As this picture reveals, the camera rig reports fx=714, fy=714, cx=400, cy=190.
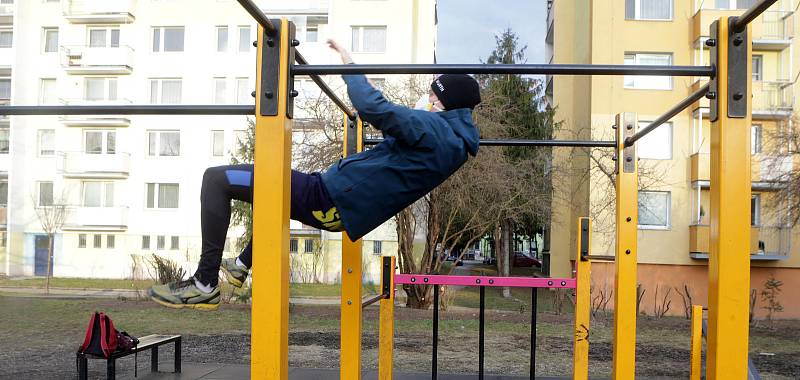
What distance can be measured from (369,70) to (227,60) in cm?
2365

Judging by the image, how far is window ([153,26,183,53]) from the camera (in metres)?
25.0

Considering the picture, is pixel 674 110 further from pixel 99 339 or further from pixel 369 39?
pixel 369 39

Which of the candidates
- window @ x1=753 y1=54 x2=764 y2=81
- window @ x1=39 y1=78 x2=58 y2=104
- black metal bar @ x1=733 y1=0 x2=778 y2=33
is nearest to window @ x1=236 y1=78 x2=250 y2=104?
window @ x1=39 y1=78 x2=58 y2=104

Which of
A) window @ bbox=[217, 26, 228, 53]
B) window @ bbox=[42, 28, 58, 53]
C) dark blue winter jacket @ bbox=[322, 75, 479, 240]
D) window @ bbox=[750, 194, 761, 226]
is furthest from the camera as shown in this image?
window @ bbox=[42, 28, 58, 53]

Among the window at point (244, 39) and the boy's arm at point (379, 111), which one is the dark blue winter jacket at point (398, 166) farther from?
the window at point (244, 39)

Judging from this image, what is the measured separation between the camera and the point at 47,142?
26703 mm

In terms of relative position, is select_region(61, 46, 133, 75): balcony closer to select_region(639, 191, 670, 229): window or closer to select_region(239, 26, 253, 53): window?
select_region(239, 26, 253, 53): window

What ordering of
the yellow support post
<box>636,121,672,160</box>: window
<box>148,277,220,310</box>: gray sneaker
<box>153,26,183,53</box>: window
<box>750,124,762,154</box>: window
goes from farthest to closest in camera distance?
<box>153,26,183,53</box>: window
<box>636,121,672,160</box>: window
<box>750,124,762,154</box>: window
the yellow support post
<box>148,277,220,310</box>: gray sneaker

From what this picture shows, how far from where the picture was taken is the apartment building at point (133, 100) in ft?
79.3

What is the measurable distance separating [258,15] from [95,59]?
86.6 feet

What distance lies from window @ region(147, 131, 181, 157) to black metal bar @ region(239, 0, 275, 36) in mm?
23965

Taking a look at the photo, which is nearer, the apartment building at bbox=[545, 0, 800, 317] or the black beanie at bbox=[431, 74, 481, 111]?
the black beanie at bbox=[431, 74, 481, 111]

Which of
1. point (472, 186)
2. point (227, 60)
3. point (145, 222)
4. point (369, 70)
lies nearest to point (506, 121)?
point (472, 186)

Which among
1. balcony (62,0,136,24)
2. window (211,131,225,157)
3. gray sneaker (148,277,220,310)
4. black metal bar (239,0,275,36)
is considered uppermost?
balcony (62,0,136,24)
